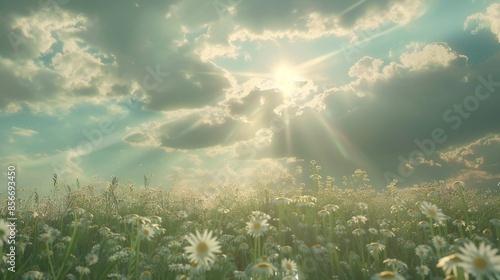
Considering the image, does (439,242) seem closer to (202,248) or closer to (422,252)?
(422,252)

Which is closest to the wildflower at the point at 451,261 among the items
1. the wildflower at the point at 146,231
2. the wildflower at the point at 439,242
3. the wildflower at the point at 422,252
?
the wildflower at the point at 439,242

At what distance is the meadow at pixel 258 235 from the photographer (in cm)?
462

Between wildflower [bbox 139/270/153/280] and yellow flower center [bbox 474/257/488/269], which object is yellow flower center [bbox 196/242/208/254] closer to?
wildflower [bbox 139/270/153/280]

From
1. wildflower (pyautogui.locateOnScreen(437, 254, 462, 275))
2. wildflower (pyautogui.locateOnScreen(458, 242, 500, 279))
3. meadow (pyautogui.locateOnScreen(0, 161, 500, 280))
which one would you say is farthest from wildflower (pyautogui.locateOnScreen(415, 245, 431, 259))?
wildflower (pyautogui.locateOnScreen(458, 242, 500, 279))

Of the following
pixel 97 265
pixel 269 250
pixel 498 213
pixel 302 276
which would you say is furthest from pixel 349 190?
pixel 97 265

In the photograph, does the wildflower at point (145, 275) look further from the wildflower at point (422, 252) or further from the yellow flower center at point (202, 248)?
the wildflower at point (422, 252)

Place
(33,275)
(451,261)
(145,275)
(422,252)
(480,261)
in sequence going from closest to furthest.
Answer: (480,261) → (451,261) → (33,275) → (145,275) → (422,252)

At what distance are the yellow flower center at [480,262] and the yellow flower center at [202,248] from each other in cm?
208

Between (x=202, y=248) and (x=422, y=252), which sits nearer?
(x=202, y=248)

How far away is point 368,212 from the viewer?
450 inches

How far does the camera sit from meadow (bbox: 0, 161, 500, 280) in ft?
15.2

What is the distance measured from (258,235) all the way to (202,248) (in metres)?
1.20

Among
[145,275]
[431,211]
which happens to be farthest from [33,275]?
[431,211]

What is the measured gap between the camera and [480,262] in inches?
98.9
